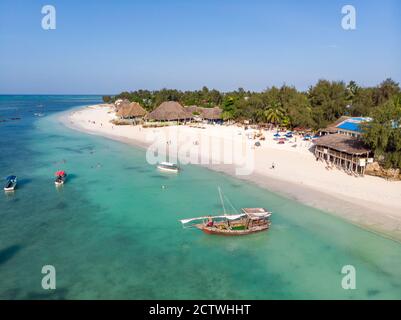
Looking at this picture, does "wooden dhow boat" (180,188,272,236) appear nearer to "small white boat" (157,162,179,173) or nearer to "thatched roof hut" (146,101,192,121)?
"small white boat" (157,162,179,173)

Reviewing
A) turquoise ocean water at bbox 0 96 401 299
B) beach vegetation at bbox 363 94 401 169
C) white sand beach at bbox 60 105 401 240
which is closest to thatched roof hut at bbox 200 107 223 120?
white sand beach at bbox 60 105 401 240

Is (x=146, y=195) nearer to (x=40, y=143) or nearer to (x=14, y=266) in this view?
A: (x=14, y=266)

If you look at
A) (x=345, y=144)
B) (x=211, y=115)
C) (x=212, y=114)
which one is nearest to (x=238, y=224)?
(x=345, y=144)

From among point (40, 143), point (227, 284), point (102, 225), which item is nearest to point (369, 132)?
point (227, 284)

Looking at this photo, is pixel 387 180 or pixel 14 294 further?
pixel 387 180

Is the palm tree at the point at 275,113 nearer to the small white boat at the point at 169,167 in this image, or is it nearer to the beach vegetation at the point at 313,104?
the beach vegetation at the point at 313,104

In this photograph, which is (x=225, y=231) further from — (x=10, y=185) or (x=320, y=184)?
(x=10, y=185)
